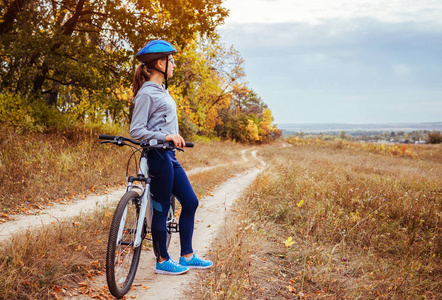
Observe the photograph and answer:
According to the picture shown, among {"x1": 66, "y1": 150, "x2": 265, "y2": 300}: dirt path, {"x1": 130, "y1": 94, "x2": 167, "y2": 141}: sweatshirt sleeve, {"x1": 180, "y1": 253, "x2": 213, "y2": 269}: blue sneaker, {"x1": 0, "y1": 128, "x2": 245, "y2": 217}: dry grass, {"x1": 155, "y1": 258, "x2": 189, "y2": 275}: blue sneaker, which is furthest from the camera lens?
{"x1": 0, "y1": 128, "x2": 245, "y2": 217}: dry grass

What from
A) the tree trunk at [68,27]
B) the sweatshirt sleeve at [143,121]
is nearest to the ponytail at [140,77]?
the sweatshirt sleeve at [143,121]

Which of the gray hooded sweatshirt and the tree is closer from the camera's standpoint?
the gray hooded sweatshirt

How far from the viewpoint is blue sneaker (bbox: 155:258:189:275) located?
3568 mm

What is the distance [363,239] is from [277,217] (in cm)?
170

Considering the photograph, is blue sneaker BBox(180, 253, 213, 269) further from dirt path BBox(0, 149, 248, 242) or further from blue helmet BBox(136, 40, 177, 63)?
blue helmet BBox(136, 40, 177, 63)

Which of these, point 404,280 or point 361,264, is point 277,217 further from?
point 404,280

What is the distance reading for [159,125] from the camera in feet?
10.3

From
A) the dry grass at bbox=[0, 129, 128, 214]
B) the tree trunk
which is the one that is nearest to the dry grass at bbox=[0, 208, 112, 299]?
the dry grass at bbox=[0, 129, 128, 214]

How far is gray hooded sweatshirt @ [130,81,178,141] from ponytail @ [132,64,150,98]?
5.3 inches

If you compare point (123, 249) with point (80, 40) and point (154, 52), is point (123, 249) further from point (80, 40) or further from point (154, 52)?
point (80, 40)

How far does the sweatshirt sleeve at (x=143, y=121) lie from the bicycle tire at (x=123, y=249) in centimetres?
56

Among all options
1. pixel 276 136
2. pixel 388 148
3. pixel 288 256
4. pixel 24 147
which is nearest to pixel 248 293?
pixel 288 256

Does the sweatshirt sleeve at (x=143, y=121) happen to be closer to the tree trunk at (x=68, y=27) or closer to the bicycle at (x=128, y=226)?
the bicycle at (x=128, y=226)

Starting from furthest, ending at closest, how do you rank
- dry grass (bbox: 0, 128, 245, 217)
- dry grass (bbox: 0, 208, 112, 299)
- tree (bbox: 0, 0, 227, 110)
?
tree (bbox: 0, 0, 227, 110) → dry grass (bbox: 0, 128, 245, 217) → dry grass (bbox: 0, 208, 112, 299)
